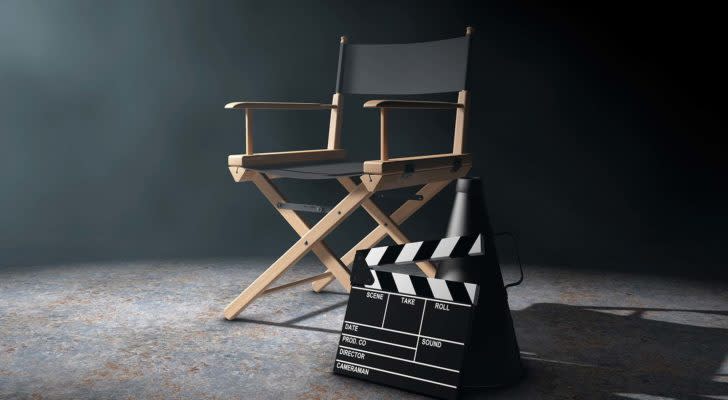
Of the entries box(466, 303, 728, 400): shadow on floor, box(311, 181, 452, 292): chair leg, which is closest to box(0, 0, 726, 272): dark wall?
box(466, 303, 728, 400): shadow on floor

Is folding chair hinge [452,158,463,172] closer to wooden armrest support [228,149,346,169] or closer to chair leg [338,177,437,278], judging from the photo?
chair leg [338,177,437,278]

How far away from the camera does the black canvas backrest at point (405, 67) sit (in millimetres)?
3131

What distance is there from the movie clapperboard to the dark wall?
1991 millimetres

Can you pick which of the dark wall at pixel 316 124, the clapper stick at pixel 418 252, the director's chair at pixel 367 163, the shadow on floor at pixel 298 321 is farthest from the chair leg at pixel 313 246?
the dark wall at pixel 316 124

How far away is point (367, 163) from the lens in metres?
2.59

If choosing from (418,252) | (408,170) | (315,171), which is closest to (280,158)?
(315,171)

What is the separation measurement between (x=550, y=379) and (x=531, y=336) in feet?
1.42

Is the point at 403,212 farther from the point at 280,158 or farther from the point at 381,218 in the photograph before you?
the point at 280,158

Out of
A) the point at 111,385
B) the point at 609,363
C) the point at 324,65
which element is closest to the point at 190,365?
the point at 111,385

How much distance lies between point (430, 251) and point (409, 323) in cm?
21

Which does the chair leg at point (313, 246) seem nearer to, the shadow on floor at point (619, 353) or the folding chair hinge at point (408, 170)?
the folding chair hinge at point (408, 170)

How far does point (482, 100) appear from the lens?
4176 millimetres

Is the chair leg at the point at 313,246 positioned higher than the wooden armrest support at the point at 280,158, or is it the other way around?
the wooden armrest support at the point at 280,158

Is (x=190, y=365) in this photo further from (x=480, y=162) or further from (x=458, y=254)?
(x=480, y=162)
